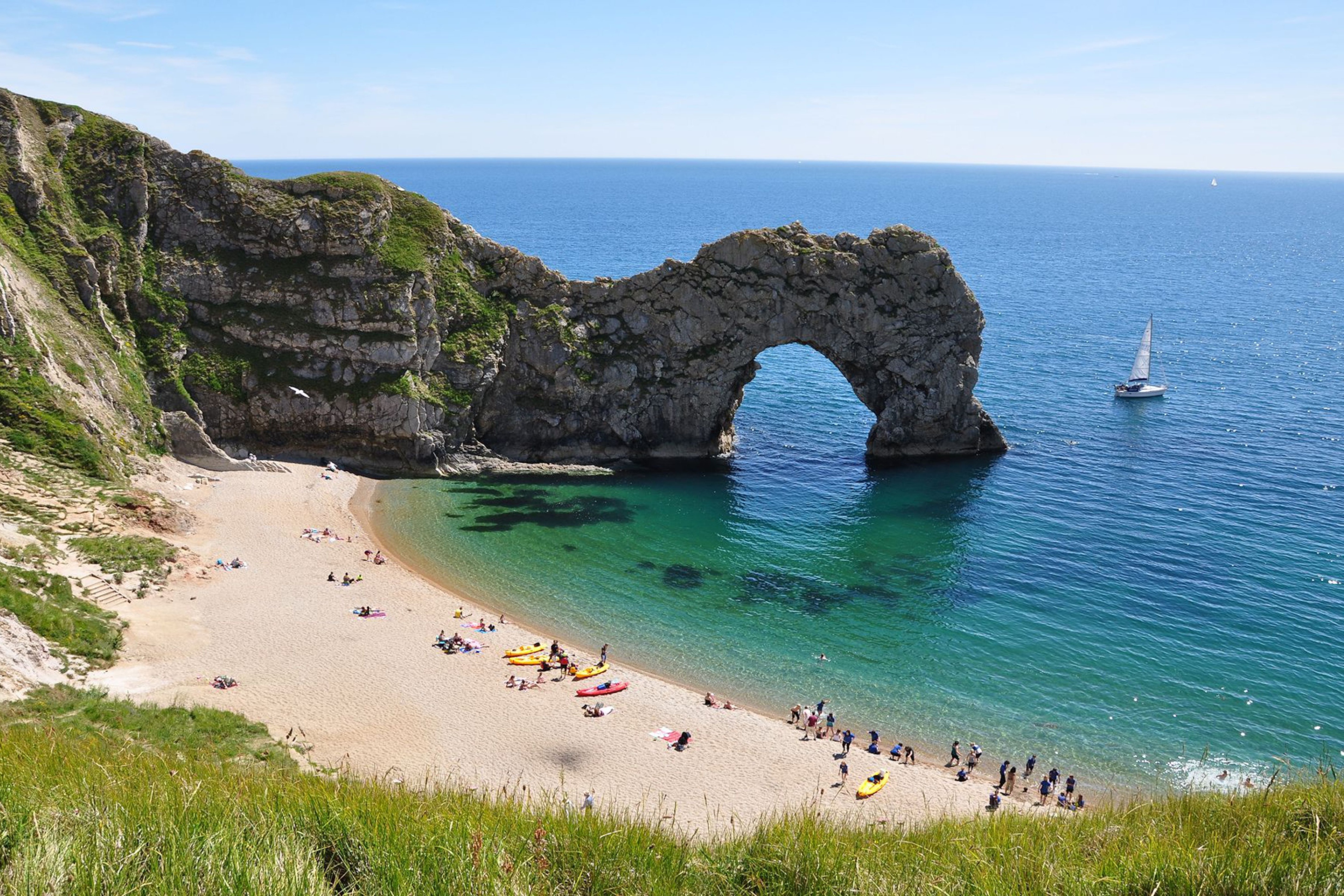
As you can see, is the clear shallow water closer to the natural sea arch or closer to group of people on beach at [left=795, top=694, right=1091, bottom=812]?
group of people on beach at [left=795, top=694, right=1091, bottom=812]

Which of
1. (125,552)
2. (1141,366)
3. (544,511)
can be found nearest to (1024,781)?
(544,511)

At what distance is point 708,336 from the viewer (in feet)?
216

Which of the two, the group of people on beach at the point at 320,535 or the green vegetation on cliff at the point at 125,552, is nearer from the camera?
the green vegetation on cliff at the point at 125,552

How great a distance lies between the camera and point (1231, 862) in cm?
1253

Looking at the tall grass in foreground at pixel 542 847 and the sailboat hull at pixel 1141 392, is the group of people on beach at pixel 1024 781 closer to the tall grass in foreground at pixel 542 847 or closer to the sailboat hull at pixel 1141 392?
the tall grass in foreground at pixel 542 847

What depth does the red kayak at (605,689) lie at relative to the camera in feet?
127

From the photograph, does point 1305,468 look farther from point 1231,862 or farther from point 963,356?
point 1231,862

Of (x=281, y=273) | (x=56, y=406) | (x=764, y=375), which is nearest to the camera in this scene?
(x=56, y=406)

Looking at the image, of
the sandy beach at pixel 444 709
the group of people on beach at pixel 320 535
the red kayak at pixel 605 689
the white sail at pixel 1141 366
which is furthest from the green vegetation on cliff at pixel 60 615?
the white sail at pixel 1141 366

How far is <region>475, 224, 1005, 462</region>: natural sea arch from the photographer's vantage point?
6488cm

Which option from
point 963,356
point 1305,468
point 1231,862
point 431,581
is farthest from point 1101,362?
point 1231,862

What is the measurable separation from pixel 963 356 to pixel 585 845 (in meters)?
59.6

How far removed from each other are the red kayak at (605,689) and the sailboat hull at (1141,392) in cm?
6686

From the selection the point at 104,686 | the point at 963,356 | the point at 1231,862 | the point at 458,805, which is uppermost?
the point at 963,356
